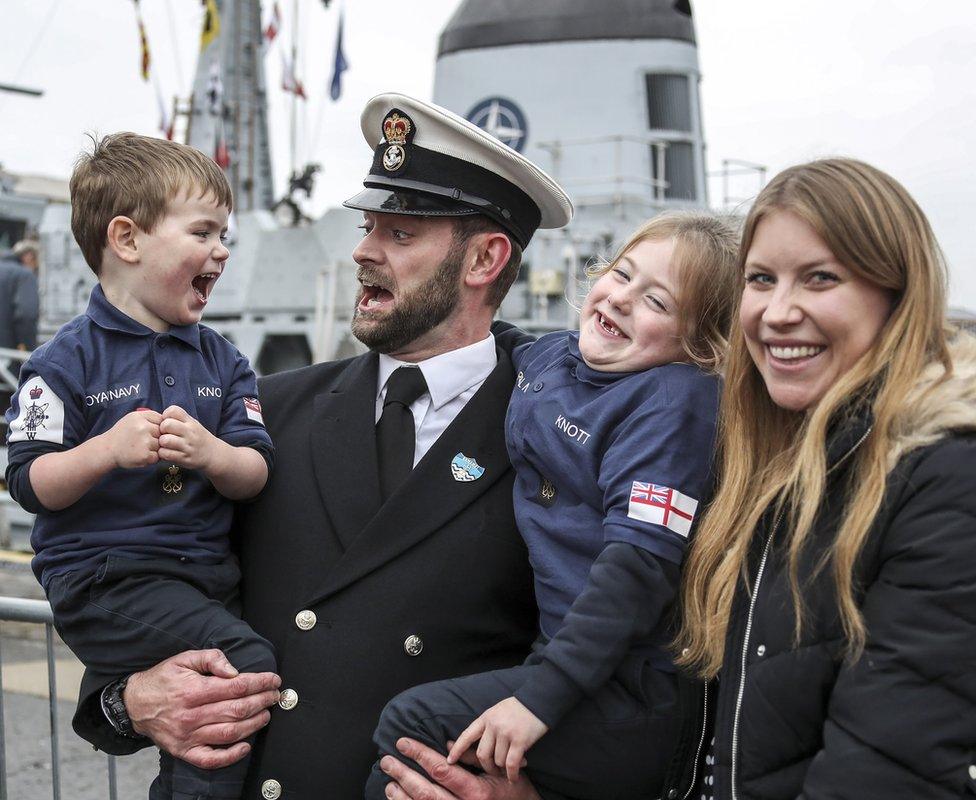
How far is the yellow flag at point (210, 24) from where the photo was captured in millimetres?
15836

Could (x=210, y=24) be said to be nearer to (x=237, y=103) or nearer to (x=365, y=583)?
(x=237, y=103)

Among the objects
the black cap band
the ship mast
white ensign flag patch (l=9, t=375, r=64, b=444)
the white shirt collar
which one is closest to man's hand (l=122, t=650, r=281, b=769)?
white ensign flag patch (l=9, t=375, r=64, b=444)

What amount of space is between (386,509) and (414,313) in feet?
1.81

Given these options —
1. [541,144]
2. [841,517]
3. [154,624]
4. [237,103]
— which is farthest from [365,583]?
[237,103]

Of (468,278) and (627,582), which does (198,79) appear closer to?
(468,278)

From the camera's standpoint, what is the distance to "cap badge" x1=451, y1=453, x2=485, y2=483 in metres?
2.63

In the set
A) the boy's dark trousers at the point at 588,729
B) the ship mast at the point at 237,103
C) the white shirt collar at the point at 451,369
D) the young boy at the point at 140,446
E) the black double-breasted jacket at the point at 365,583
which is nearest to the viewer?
the boy's dark trousers at the point at 588,729

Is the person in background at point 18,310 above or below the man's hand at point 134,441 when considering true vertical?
above

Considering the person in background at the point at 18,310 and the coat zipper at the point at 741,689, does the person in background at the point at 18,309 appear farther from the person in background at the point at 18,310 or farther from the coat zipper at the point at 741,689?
the coat zipper at the point at 741,689

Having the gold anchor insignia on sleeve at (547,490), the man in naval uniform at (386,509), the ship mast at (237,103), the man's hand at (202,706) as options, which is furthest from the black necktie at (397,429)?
the ship mast at (237,103)

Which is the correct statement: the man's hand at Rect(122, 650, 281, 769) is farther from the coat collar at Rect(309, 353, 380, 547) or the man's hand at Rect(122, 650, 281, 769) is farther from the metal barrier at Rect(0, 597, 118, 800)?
the metal barrier at Rect(0, 597, 118, 800)

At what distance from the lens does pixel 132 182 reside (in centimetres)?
248

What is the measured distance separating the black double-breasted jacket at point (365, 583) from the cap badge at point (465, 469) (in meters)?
0.01

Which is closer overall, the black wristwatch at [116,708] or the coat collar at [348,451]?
the black wristwatch at [116,708]
